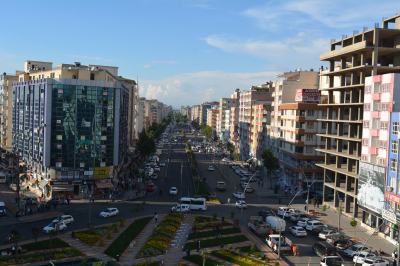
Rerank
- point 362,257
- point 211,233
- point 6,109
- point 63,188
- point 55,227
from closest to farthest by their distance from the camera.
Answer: point 362,257 → point 55,227 → point 211,233 → point 63,188 → point 6,109

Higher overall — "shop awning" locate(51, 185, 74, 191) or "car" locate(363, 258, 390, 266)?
"shop awning" locate(51, 185, 74, 191)

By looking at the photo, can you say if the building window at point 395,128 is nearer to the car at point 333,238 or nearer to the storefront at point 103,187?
the car at point 333,238

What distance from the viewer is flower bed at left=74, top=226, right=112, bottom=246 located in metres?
37.5

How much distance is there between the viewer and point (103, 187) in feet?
199

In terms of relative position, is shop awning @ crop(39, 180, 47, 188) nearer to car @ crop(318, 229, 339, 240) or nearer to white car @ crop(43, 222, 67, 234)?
white car @ crop(43, 222, 67, 234)

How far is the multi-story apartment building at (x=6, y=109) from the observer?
94.6 metres

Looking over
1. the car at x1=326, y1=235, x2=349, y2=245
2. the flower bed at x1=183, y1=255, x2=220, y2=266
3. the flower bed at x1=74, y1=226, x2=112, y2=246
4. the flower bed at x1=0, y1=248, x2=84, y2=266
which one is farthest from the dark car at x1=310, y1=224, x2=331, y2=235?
the flower bed at x1=0, y1=248, x2=84, y2=266

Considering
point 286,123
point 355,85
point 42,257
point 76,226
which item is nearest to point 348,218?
point 355,85

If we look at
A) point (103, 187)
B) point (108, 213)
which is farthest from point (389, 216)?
point (103, 187)

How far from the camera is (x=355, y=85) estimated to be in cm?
4975

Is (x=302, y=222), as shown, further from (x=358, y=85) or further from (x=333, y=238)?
(x=358, y=85)

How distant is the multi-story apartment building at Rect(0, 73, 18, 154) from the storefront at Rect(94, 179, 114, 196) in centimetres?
4559

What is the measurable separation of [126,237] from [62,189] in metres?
24.6

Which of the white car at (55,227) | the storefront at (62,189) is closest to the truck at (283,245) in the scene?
the white car at (55,227)
